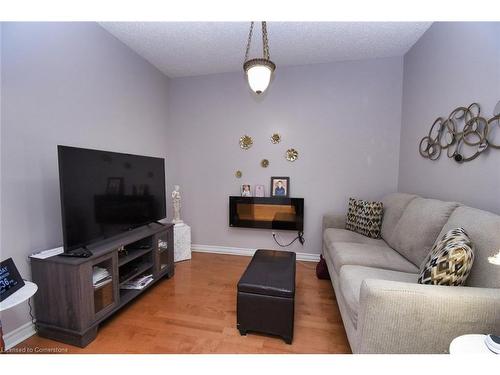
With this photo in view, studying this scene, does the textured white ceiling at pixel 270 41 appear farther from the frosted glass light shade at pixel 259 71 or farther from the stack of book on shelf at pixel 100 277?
the stack of book on shelf at pixel 100 277

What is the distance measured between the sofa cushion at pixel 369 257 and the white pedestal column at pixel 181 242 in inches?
75.0

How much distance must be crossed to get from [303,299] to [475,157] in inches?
70.3

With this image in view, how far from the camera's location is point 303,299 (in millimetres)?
2010

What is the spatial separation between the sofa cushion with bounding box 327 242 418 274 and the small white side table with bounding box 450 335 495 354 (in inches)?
30.6

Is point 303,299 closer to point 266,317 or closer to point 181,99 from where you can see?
point 266,317

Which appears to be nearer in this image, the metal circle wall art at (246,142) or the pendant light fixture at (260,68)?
the pendant light fixture at (260,68)

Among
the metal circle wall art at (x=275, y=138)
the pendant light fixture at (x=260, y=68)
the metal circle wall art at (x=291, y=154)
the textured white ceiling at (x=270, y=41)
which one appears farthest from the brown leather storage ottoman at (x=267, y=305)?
the textured white ceiling at (x=270, y=41)

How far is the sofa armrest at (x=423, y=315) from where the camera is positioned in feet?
2.92

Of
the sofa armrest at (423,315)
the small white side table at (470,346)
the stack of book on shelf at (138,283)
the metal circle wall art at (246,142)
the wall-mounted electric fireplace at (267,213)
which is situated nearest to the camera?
the small white side table at (470,346)

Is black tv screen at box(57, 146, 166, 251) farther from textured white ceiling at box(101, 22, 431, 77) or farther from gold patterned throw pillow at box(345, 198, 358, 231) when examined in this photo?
gold patterned throw pillow at box(345, 198, 358, 231)

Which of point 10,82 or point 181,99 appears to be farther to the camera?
point 181,99

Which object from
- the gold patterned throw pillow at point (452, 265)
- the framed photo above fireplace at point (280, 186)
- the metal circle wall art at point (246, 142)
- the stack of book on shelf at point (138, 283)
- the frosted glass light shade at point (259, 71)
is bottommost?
the stack of book on shelf at point (138, 283)

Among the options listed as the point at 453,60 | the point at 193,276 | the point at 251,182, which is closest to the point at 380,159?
the point at 453,60
